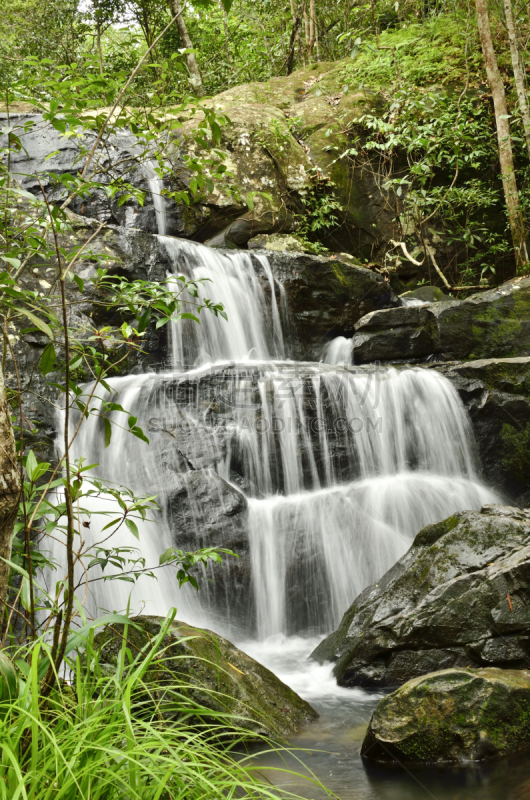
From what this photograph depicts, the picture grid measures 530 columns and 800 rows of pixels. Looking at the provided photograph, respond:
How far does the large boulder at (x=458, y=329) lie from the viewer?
8445 mm

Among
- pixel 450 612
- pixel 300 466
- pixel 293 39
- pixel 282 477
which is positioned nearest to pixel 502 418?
pixel 300 466

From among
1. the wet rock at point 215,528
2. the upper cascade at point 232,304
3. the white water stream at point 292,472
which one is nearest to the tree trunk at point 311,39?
the upper cascade at point 232,304

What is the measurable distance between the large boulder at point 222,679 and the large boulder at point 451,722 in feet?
1.89

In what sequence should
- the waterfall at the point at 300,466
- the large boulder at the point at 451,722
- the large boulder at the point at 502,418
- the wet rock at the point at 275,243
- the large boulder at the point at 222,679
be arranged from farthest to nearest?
the wet rock at the point at 275,243 → the large boulder at the point at 502,418 → the waterfall at the point at 300,466 → the large boulder at the point at 222,679 → the large boulder at the point at 451,722

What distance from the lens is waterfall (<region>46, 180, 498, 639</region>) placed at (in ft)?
18.3

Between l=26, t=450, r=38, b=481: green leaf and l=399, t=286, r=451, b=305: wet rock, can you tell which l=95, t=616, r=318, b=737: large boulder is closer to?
l=26, t=450, r=38, b=481: green leaf

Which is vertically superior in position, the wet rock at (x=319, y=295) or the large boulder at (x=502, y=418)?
the wet rock at (x=319, y=295)

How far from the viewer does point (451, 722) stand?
9.75 feet

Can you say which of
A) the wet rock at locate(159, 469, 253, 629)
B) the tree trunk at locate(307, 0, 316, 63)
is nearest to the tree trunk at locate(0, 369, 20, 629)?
the wet rock at locate(159, 469, 253, 629)

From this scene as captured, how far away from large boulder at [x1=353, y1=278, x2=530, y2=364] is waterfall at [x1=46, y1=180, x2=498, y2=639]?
967 millimetres

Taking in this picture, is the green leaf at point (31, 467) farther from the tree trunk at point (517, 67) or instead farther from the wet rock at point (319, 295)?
the tree trunk at point (517, 67)

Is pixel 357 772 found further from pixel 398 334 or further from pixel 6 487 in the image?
pixel 398 334

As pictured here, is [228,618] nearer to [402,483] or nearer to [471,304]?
[402,483]

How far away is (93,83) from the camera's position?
8.30 feet
